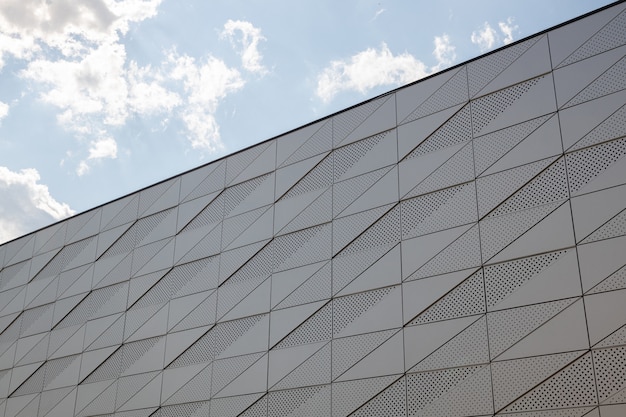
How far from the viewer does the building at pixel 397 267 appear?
13.8m

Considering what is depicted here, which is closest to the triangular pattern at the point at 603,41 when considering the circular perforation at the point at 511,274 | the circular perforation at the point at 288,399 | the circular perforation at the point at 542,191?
the circular perforation at the point at 542,191

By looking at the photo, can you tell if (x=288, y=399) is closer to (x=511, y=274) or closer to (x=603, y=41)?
(x=511, y=274)

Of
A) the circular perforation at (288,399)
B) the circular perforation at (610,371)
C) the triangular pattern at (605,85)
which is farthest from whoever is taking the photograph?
the circular perforation at (288,399)

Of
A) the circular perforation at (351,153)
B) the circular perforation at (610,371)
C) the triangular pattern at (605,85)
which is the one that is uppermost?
the circular perforation at (351,153)

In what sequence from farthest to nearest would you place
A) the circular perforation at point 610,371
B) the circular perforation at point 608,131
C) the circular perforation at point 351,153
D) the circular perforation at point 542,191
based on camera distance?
the circular perforation at point 351,153 < the circular perforation at point 542,191 < the circular perforation at point 608,131 < the circular perforation at point 610,371

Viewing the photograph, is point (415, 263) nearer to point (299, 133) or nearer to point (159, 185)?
point (299, 133)

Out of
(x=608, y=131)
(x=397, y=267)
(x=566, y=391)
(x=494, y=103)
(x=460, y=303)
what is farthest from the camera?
(x=494, y=103)

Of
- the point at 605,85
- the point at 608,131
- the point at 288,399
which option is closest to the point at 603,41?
the point at 605,85

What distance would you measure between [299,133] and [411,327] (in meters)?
6.67

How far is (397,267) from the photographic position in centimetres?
1627

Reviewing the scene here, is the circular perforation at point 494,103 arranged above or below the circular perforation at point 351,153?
below

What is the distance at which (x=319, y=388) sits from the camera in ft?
53.9

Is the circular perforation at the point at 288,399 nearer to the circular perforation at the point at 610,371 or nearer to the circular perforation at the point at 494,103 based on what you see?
the circular perforation at the point at 610,371

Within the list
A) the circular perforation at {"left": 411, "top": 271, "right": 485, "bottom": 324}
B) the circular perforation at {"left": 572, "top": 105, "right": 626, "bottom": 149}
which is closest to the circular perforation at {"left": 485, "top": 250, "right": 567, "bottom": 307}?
the circular perforation at {"left": 411, "top": 271, "right": 485, "bottom": 324}
